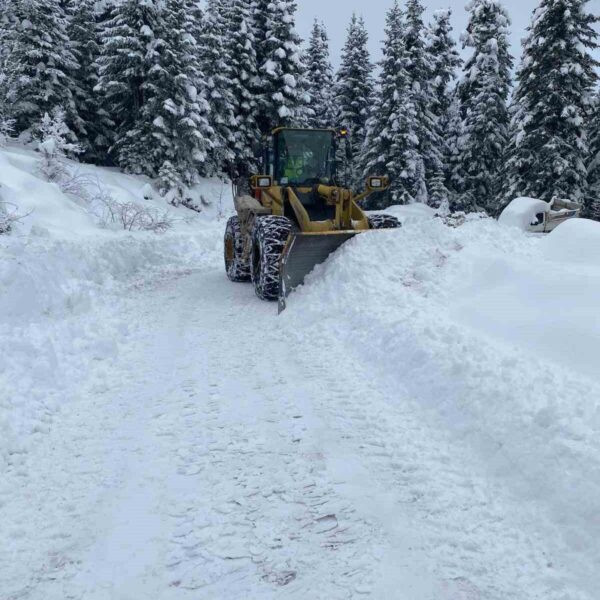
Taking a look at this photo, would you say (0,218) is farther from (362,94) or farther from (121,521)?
(362,94)

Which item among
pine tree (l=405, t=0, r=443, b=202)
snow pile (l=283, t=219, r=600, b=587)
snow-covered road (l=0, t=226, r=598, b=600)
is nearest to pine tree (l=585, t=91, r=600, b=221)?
pine tree (l=405, t=0, r=443, b=202)

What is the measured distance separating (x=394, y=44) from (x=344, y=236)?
23706mm

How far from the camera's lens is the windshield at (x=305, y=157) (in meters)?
10.0

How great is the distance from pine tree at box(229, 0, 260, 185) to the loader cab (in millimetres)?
19524

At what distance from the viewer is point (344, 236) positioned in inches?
344

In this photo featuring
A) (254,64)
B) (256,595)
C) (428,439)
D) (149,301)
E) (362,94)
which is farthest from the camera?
(362,94)

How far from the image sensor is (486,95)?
88.4 feet

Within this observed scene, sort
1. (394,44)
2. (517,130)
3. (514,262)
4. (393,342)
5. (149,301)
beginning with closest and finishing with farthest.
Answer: (393,342) < (514,262) < (149,301) < (517,130) < (394,44)

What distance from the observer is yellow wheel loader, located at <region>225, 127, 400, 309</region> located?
28.9 feet

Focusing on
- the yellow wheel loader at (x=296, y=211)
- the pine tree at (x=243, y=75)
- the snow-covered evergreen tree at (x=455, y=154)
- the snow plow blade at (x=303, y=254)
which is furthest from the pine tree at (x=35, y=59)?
the snow-covered evergreen tree at (x=455, y=154)

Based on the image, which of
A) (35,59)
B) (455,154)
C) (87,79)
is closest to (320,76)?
(455,154)

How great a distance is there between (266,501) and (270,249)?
5.90 metres

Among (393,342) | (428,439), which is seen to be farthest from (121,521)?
(393,342)

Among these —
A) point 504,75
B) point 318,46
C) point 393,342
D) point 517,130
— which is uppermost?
point 318,46
